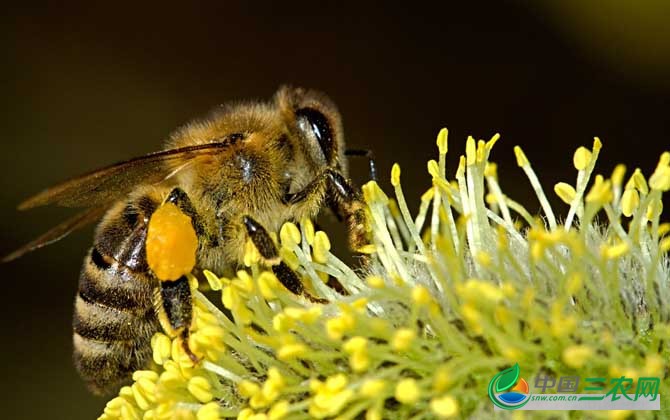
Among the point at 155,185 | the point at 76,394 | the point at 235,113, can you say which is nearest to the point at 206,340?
the point at 155,185

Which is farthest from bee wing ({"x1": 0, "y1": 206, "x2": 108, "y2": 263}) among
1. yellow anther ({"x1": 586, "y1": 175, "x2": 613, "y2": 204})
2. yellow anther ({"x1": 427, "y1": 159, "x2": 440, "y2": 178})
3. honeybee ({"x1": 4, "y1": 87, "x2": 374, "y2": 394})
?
yellow anther ({"x1": 586, "y1": 175, "x2": 613, "y2": 204})

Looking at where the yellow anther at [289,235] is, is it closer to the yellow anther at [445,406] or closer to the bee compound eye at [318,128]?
the bee compound eye at [318,128]

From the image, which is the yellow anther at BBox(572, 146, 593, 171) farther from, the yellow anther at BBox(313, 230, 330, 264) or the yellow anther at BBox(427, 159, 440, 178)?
the yellow anther at BBox(313, 230, 330, 264)

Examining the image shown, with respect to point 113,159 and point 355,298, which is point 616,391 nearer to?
point 355,298

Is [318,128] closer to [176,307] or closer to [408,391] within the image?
[176,307]

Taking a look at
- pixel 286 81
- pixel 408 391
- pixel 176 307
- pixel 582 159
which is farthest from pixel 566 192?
pixel 286 81

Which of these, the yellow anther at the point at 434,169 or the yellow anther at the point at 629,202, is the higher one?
the yellow anther at the point at 434,169

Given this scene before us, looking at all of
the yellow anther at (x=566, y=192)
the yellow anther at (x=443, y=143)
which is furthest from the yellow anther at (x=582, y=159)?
the yellow anther at (x=443, y=143)
